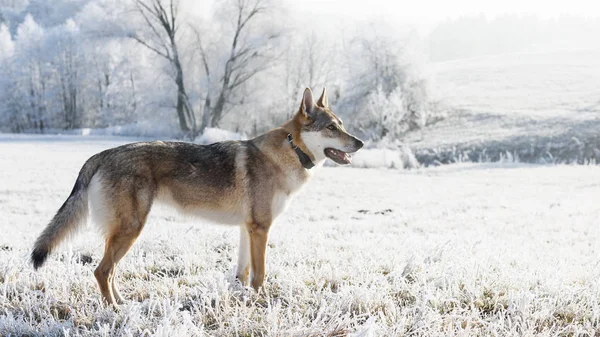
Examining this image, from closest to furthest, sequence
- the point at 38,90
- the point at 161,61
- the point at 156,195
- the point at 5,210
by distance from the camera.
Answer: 1. the point at 156,195
2. the point at 5,210
3. the point at 161,61
4. the point at 38,90

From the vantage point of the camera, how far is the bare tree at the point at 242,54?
34.0m

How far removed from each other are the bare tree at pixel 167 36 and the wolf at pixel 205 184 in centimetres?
2981

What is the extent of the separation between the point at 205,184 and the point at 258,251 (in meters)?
0.81

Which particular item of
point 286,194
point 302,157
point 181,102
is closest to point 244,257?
point 286,194

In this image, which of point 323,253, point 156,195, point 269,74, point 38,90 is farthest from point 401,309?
point 38,90

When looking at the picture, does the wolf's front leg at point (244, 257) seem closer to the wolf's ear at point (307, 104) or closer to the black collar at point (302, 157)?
the black collar at point (302, 157)

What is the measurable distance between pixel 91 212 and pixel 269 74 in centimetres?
3421

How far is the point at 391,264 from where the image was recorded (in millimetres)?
4609

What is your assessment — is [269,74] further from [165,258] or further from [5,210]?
[165,258]

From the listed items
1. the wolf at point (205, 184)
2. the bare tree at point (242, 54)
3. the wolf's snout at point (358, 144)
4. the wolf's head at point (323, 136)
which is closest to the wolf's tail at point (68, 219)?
the wolf at point (205, 184)

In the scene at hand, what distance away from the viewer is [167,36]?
115 ft

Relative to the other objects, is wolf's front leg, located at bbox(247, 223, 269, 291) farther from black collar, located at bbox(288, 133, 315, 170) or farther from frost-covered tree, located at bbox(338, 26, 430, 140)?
frost-covered tree, located at bbox(338, 26, 430, 140)

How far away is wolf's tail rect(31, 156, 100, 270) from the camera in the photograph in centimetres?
383

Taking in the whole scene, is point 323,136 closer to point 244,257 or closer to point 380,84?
point 244,257
